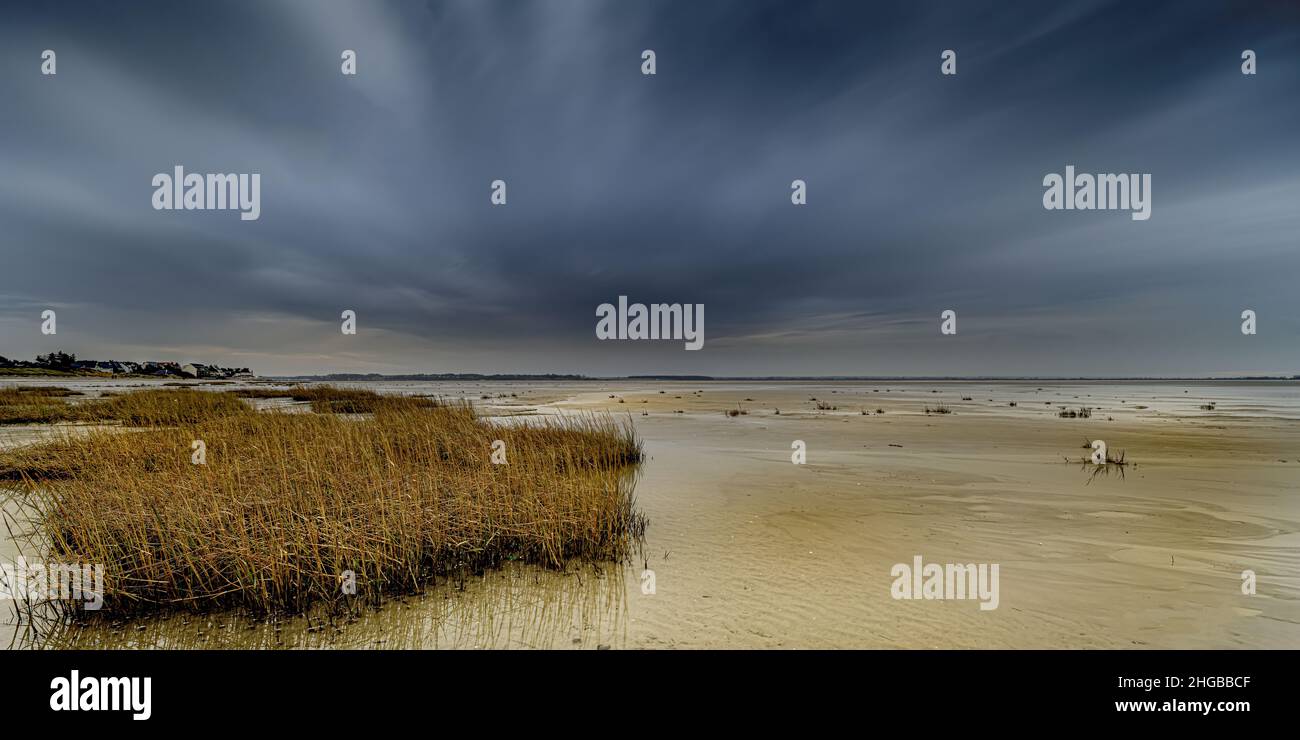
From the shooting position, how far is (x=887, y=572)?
6.79 metres

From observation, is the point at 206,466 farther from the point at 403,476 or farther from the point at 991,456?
the point at 991,456

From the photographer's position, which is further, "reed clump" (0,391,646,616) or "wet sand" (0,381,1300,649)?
"reed clump" (0,391,646,616)

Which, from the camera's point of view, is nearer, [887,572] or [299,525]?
[299,525]

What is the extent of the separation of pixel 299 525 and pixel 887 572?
7.69 metres

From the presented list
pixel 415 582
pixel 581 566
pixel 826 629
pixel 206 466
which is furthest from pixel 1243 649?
pixel 206 466

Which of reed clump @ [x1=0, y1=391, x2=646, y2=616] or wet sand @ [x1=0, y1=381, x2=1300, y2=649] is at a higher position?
reed clump @ [x1=0, y1=391, x2=646, y2=616]

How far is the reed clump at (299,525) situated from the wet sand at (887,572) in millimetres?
395

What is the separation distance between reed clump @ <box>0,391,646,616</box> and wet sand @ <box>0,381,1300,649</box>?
1.30 feet

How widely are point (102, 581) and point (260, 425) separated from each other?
36.6 feet

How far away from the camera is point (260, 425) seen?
→ 1496 cm

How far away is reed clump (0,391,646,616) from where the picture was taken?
5605 millimetres

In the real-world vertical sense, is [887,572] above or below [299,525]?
below
